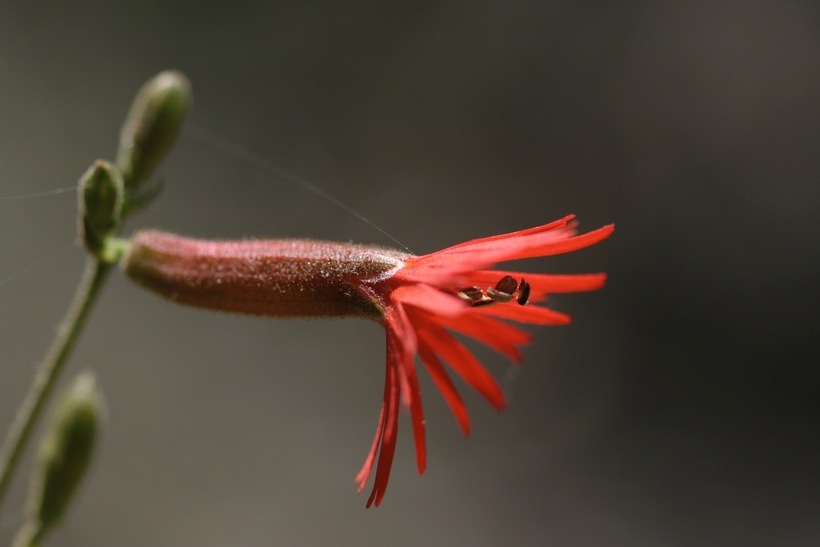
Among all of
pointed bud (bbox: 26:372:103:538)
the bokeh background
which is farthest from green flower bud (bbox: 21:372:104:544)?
the bokeh background

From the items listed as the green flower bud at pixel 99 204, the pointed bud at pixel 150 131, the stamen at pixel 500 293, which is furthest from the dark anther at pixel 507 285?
the pointed bud at pixel 150 131

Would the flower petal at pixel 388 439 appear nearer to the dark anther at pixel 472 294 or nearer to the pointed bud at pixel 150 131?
the dark anther at pixel 472 294

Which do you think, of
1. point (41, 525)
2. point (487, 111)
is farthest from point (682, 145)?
point (41, 525)

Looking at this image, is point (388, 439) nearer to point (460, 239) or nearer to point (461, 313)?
point (461, 313)

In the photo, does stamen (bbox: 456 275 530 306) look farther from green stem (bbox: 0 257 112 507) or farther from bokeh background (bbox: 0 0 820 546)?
bokeh background (bbox: 0 0 820 546)

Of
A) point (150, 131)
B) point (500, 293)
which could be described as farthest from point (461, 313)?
point (150, 131)

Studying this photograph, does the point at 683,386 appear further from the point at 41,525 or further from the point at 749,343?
the point at 41,525
